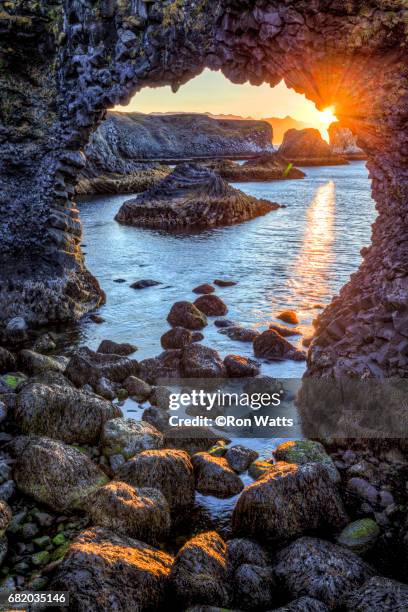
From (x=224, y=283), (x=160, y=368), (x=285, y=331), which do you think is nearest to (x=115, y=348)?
(x=160, y=368)

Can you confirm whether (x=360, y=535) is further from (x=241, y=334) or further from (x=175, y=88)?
(x=175, y=88)

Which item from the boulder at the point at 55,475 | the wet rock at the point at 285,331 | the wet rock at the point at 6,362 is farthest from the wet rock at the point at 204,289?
the boulder at the point at 55,475

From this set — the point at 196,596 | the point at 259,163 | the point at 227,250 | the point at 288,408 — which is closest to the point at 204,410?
Result: the point at 288,408

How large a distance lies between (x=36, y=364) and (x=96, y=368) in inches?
Result: 56.2

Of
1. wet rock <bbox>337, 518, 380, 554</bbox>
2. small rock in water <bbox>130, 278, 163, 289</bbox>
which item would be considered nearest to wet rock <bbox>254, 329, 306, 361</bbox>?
wet rock <bbox>337, 518, 380, 554</bbox>

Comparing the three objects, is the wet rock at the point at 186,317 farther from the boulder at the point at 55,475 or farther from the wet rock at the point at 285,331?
the boulder at the point at 55,475

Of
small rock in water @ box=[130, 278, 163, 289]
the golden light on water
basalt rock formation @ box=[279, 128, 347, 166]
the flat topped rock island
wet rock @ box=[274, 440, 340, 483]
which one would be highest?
basalt rock formation @ box=[279, 128, 347, 166]

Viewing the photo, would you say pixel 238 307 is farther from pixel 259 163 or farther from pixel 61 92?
pixel 259 163

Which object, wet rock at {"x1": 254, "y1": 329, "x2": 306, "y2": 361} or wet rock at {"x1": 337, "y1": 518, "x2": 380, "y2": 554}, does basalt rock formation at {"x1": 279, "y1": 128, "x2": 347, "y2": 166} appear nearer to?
wet rock at {"x1": 254, "y1": 329, "x2": 306, "y2": 361}

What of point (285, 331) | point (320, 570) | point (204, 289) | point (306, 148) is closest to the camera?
point (320, 570)

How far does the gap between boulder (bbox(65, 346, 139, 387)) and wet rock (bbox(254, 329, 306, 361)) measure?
2.99 meters

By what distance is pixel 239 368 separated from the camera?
12.3m

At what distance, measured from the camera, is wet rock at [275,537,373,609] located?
6035mm

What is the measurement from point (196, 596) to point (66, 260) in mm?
12309
